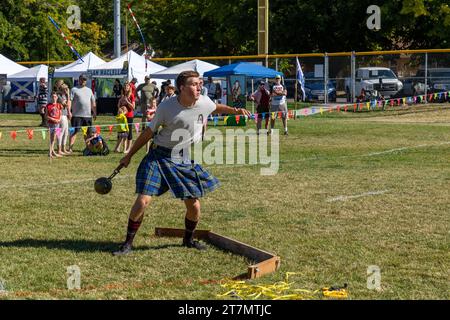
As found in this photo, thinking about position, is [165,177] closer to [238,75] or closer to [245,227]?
[245,227]

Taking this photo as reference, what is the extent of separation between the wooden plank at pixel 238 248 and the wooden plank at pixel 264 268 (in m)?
0.07

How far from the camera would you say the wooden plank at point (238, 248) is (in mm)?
6141

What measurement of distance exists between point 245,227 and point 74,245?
68.0 inches

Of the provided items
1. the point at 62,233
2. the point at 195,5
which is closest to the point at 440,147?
the point at 62,233

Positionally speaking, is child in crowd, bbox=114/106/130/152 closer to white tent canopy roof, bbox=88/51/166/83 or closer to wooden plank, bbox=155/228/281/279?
wooden plank, bbox=155/228/281/279

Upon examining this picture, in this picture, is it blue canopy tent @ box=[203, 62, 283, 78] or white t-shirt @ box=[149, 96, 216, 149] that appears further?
blue canopy tent @ box=[203, 62, 283, 78]

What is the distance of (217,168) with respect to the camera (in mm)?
12711

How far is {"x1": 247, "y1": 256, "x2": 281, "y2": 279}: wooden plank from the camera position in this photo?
222 inches

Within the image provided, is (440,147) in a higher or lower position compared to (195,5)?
lower

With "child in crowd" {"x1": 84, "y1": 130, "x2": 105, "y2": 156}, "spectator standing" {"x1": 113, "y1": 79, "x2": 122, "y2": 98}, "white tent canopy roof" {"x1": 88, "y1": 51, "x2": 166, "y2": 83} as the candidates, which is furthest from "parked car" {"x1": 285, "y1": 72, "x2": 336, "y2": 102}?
"child in crowd" {"x1": 84, "y1": 130, "x2": 105, "y2": 156}

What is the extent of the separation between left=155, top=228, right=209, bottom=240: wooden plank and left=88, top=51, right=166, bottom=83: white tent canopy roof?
887 inches

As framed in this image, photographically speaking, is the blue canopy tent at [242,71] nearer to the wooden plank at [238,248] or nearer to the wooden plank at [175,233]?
the wooden plank at [175,233]
